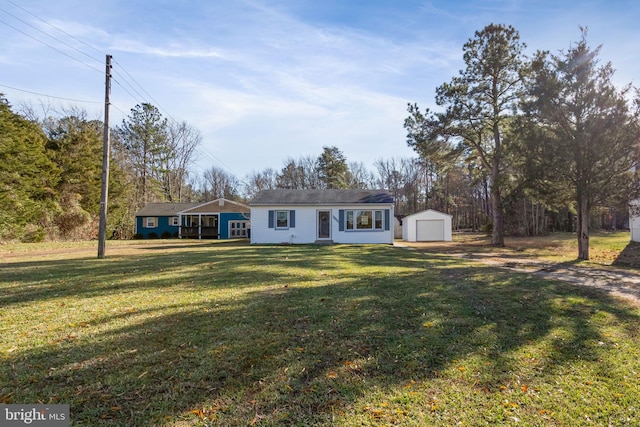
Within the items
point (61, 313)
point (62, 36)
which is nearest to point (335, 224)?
point (62, 36)

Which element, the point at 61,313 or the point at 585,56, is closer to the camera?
the point at 61,313

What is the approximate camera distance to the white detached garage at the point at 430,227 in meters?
25.5

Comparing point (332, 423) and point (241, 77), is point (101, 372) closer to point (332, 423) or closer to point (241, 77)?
point (332, 423)

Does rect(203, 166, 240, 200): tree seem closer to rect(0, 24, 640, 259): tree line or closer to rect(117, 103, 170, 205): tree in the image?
rect(0, 24, 640, 259): tree line

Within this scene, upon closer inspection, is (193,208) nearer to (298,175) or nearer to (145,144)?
(145,144)

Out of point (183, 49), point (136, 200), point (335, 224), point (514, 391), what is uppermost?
point (183, 49)

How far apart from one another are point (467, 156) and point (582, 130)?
34.9ft

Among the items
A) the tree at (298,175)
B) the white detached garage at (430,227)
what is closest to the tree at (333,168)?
the tree at (298,175)

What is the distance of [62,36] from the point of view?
37.6 ft

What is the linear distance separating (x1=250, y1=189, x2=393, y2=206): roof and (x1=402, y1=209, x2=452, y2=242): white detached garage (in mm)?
5736

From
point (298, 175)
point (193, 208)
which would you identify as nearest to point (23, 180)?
point (193, 208)

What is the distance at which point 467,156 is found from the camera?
71.7ft

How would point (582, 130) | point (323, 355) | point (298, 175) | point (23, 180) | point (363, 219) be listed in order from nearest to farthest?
point (323, 355)
point (582, 130)
point (23, 180)
point (363, 219)
point (298, 175)

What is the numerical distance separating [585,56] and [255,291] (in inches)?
533
